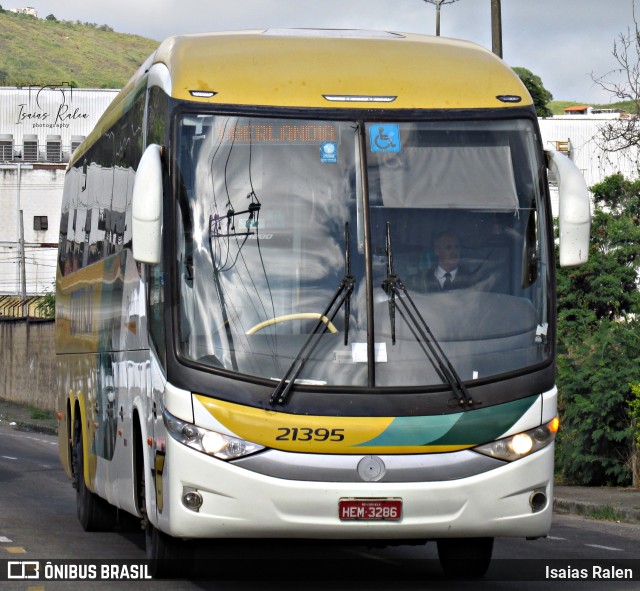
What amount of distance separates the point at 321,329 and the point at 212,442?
93 cm

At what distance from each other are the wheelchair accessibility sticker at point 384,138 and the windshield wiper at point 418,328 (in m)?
0.54

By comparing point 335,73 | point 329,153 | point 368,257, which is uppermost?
point 335,73

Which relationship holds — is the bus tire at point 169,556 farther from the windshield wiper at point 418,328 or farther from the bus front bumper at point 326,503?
the windshield wiper at point 418,328

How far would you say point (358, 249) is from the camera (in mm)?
8938

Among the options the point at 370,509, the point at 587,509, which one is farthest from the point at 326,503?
the point at 587,509

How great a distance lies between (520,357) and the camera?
901 cm

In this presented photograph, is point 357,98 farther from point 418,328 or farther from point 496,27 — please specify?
point 496,27

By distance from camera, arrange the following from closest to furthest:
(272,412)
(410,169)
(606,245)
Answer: (272,412) → (410,169) → (606,245)

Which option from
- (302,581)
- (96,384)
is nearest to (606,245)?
(96,384)

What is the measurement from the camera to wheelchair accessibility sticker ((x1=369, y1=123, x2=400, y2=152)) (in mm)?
9141

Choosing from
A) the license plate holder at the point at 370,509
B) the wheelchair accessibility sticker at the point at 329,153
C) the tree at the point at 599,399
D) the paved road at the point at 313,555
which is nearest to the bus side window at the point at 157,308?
the wheelchair accessibility sticker at the point at 329,153

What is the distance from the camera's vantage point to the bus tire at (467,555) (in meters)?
10.4

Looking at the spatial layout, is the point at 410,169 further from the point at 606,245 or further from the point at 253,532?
the point at 606,245

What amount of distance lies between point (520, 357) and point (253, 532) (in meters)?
1.93
